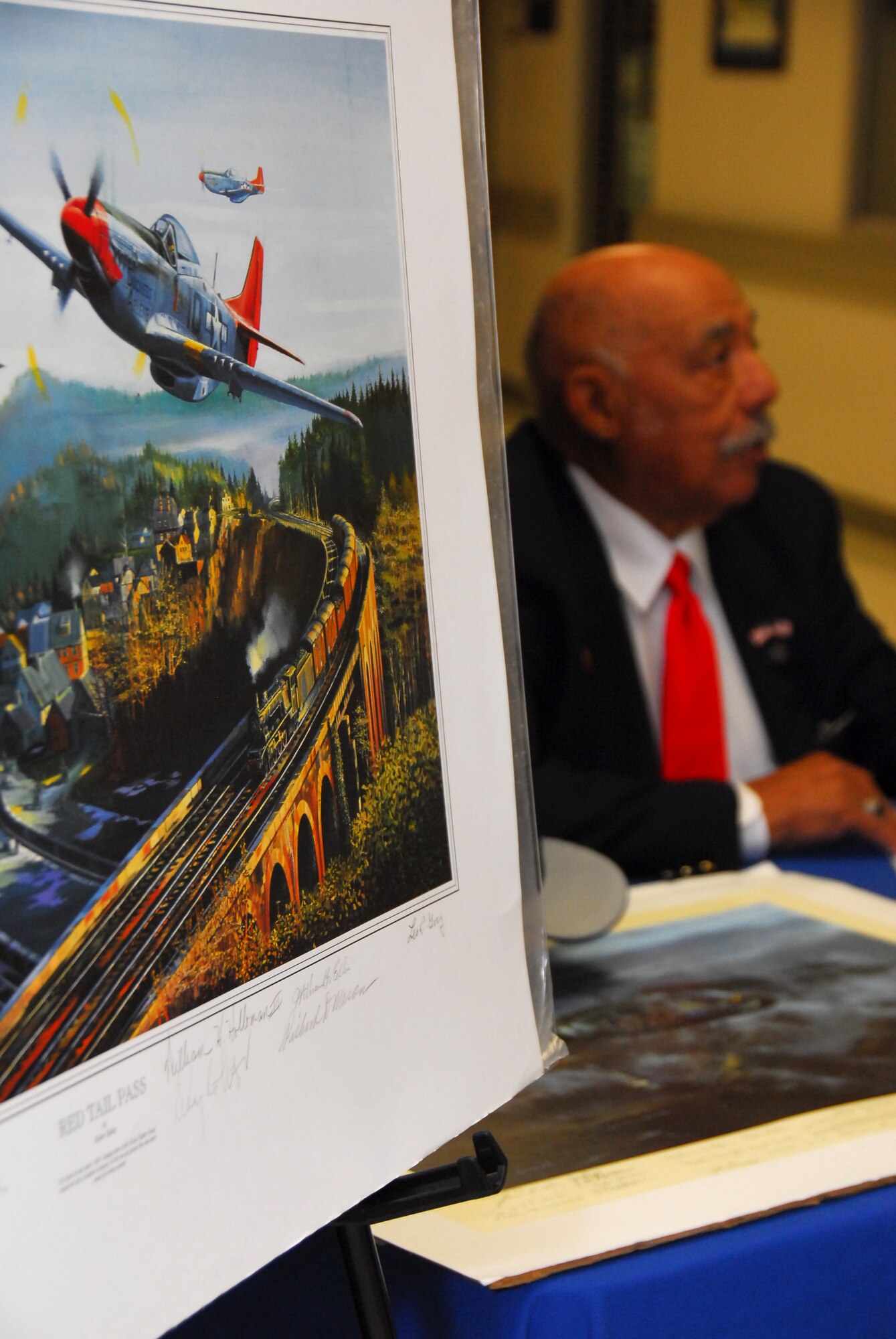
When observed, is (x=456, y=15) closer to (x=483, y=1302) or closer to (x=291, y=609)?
(x=291, y=609)

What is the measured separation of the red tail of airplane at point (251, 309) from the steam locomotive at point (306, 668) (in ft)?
0.27

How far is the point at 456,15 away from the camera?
2.01 feet

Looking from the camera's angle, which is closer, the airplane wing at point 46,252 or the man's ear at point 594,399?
the airplane wing at point 46,252

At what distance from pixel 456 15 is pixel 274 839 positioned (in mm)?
385

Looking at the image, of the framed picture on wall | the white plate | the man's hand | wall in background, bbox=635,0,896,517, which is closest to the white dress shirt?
the man's hand

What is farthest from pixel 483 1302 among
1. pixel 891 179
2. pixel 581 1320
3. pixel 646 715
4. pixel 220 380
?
pixel 891 179

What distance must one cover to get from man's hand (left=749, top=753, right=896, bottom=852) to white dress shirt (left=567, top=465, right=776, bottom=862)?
0.85 feet

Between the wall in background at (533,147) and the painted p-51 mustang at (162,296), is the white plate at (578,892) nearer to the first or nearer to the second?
the painted p-51 mustang at (162,296)

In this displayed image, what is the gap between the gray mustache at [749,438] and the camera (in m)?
1.76

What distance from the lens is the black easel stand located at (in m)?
0.63

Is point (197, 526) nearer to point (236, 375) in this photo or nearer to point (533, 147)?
point (236, 375)
